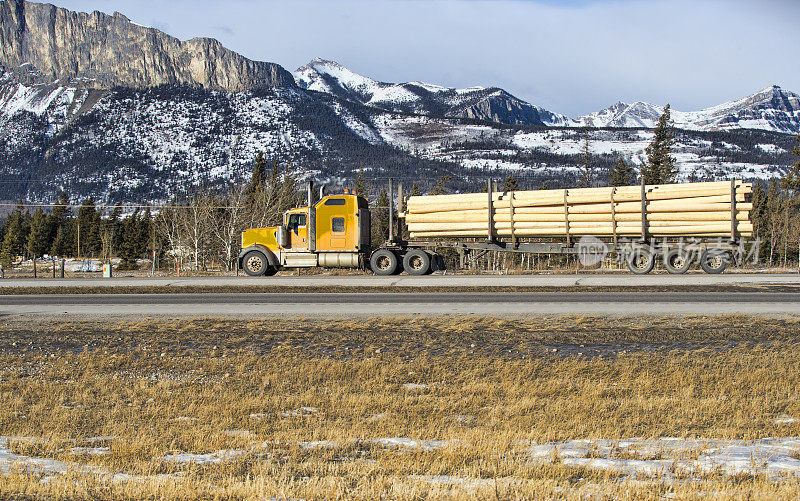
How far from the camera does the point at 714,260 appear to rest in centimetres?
2727

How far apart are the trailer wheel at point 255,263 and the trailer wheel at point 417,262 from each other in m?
5.73

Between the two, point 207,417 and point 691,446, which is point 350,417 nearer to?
point 207,417

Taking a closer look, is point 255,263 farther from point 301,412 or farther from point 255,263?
point 301,412

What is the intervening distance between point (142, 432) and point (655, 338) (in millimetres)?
9324

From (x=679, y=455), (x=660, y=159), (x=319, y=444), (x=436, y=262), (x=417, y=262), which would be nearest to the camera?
(x=679, y=455)

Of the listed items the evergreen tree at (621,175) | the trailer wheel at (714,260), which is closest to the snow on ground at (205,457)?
the trailer wheel at (714,260)

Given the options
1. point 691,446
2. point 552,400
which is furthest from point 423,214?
point 691,446

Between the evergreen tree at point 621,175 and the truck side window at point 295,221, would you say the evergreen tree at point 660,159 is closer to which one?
the evergreen tree at point 621,175

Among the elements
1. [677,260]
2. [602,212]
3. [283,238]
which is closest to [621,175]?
[677,260]

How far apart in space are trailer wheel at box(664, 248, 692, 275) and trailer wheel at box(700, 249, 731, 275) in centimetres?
54

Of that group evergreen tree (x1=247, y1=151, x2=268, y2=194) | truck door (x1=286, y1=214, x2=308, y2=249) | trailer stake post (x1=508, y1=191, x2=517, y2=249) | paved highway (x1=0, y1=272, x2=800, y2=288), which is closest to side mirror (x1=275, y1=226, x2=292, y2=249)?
truck door (x1=286, y1=214, x2=308, y2=249)

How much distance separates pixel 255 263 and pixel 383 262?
5.31 meters

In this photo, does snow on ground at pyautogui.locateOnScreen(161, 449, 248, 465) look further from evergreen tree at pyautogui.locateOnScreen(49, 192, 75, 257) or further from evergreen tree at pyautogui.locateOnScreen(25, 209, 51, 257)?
evergreen tree at pyautogui.locateOnScreen(25, 209, 51, 257)

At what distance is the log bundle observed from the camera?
26.1 metres
